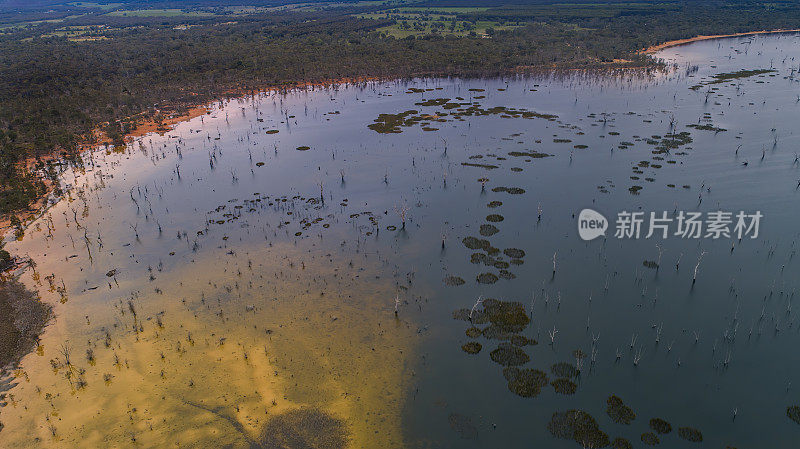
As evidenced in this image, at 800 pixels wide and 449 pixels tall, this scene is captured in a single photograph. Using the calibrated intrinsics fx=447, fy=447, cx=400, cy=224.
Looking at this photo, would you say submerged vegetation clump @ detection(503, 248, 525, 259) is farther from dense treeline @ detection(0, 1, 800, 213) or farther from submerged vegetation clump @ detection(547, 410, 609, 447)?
dense treeline @ detection(0, 1, 800, 213)

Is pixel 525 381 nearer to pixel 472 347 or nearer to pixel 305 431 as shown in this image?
pixel 472 347

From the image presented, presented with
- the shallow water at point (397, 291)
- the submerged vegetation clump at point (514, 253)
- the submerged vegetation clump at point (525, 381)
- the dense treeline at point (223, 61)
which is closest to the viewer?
the shallow water at point (397, 291)

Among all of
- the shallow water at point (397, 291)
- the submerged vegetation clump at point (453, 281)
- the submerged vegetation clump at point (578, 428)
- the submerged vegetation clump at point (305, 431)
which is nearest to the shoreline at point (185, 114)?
the shallow water at point (397, 291)

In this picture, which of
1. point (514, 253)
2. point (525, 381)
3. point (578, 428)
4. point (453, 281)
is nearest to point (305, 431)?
point (525, 381)

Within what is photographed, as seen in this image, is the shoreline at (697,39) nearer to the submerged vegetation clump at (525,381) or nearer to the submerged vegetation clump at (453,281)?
the submerged vegetation clump at (453,281)

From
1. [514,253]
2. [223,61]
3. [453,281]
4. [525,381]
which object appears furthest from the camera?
[223,61]

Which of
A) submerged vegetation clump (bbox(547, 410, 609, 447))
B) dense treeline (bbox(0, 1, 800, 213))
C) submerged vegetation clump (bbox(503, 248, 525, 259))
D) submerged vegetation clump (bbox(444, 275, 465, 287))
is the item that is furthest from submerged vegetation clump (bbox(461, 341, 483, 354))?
dense treeline (bbox(0, 1, 800, 213))
